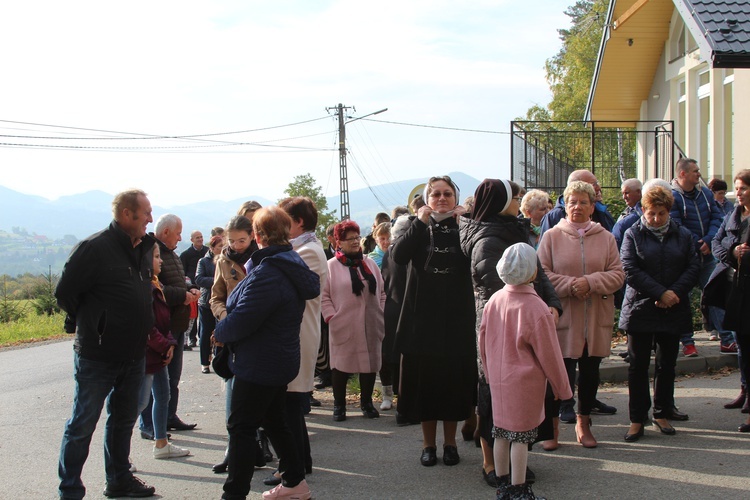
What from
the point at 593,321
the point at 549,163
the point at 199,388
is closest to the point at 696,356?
the point at 593,321

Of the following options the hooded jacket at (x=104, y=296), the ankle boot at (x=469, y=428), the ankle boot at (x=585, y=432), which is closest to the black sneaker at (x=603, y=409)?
the ankle boot at (x=585, y=432)

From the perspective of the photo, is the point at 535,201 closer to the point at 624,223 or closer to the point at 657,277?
the point at 624,223

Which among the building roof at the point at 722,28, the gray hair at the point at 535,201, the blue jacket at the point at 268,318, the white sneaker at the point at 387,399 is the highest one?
the building roof at the point at 722,28

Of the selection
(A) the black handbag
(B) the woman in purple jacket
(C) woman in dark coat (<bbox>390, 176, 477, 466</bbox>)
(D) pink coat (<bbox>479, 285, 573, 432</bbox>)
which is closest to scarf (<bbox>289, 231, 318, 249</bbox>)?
(C) woman in dark coat (<bbox>390, 176, 477, 466</bbox>)

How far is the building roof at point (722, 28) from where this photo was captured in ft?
33.4

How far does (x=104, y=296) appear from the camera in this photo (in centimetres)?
506

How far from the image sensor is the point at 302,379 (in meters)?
5.52

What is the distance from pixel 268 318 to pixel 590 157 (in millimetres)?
14948

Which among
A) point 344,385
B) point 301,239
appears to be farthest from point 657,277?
point 344,385

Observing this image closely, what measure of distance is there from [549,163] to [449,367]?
12.6 m

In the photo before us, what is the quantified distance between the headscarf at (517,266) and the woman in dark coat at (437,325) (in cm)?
100

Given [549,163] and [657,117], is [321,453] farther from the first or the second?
[657,117]

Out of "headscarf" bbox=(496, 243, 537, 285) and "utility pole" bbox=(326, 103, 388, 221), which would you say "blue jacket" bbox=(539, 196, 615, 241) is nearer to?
"headscarf" bbox=(496, 243, 537, 285)

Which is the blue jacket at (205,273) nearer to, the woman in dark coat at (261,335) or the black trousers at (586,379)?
the woman in dark coat at (261,335)
